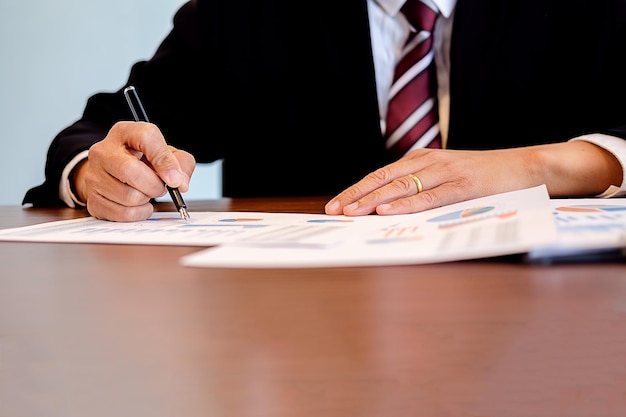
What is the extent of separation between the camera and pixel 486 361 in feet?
0.70

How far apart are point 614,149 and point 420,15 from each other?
0.43 m

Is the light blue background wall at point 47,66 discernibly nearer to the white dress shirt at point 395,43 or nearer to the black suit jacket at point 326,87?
the black suit jacket at point 326,87

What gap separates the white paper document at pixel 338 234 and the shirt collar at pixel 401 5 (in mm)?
603

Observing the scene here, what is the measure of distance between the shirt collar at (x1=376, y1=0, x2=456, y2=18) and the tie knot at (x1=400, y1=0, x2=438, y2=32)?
12 millimetres

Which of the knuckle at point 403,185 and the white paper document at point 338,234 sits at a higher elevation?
the knuckle at point 403,185

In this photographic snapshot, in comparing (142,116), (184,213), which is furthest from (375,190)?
(142,116)

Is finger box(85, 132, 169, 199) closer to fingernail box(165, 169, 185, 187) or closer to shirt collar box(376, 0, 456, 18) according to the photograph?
fingernail box(165, 169, 185, 187)

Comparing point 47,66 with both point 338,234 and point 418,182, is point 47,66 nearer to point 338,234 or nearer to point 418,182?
point 418,182

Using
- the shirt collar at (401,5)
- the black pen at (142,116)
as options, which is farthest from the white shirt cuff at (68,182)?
the shirt collar at (401,5)

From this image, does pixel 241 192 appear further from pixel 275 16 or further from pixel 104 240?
pixel 104 240

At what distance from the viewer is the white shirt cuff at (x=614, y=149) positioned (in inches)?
31.1

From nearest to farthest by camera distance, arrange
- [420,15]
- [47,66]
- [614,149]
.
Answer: [614,149], [420,15], [47,66]

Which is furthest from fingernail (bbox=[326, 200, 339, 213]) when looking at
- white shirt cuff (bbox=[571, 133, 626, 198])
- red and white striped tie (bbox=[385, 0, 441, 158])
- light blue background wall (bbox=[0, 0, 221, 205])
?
light blue background wall (bbox=[0, 0, 221, 205])

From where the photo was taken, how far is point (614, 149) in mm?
823
